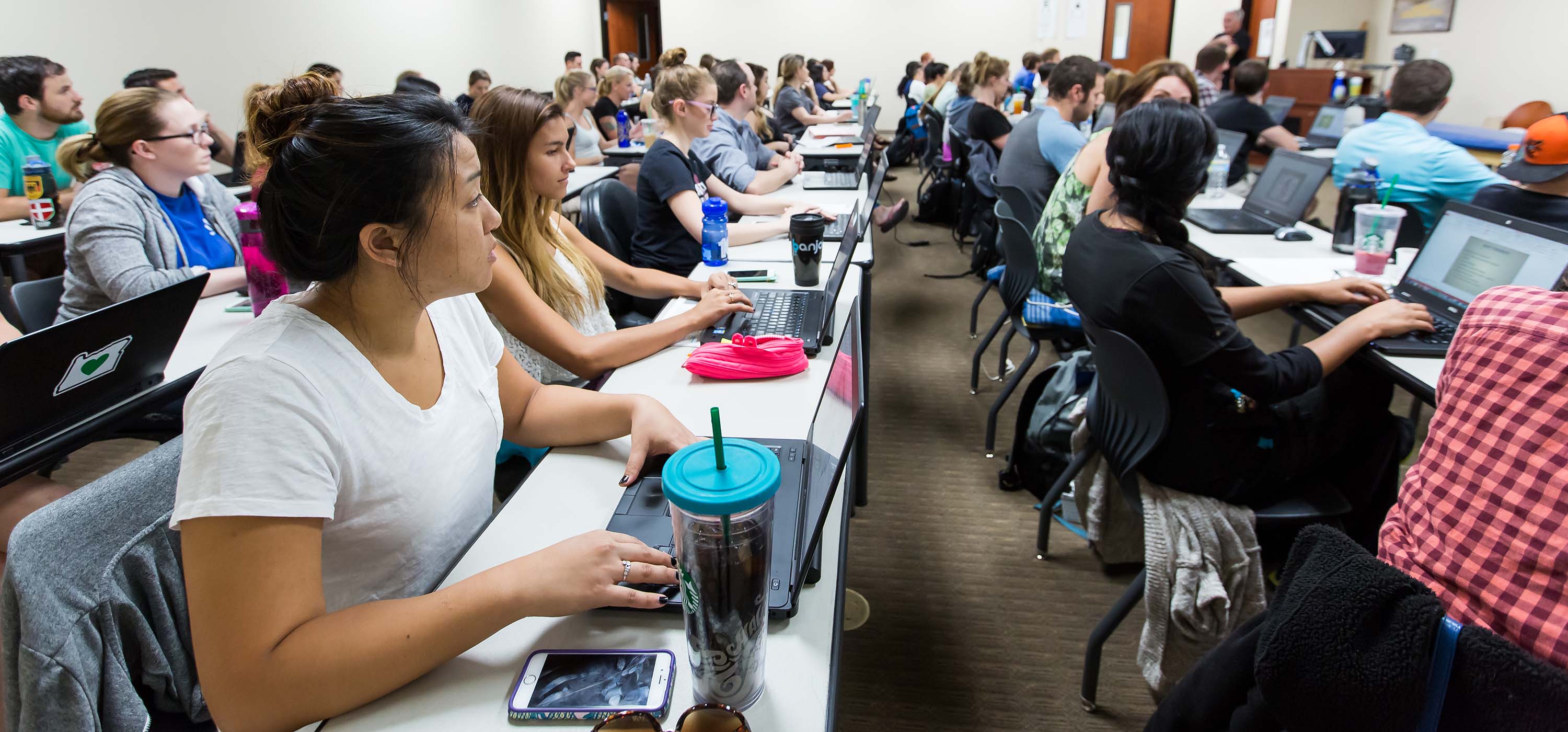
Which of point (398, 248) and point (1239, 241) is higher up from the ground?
point (398, 248)

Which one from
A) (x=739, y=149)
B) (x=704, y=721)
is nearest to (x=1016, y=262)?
(x=739, y=149)

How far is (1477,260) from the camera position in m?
1.78

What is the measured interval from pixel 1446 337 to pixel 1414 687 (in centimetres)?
133

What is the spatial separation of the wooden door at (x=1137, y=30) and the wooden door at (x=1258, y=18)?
0.92 metres

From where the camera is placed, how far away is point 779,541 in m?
0.94

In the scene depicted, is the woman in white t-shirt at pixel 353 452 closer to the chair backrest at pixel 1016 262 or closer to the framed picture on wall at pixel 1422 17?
the chair backrest at pixel 1016 262

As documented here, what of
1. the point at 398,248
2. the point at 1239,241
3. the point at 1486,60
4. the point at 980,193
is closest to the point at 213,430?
the point at 398,248

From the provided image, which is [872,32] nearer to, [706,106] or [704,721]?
[706,106]

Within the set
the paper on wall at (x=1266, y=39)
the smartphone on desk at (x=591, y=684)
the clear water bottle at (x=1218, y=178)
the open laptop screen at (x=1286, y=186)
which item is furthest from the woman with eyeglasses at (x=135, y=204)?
the paper on wall at (x=1266, y=39)

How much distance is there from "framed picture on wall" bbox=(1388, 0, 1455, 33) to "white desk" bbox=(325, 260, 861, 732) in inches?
400

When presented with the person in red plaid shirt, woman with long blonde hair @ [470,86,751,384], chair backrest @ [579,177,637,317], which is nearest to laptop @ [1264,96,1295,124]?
chair backrest @ [579,177,637,317]

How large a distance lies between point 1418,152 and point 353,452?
3696 millimetres

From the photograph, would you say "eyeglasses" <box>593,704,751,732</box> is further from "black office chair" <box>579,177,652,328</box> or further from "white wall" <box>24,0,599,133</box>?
"white wall" <box>24,0,599,133</box>

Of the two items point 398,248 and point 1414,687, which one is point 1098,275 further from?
point 398,248
